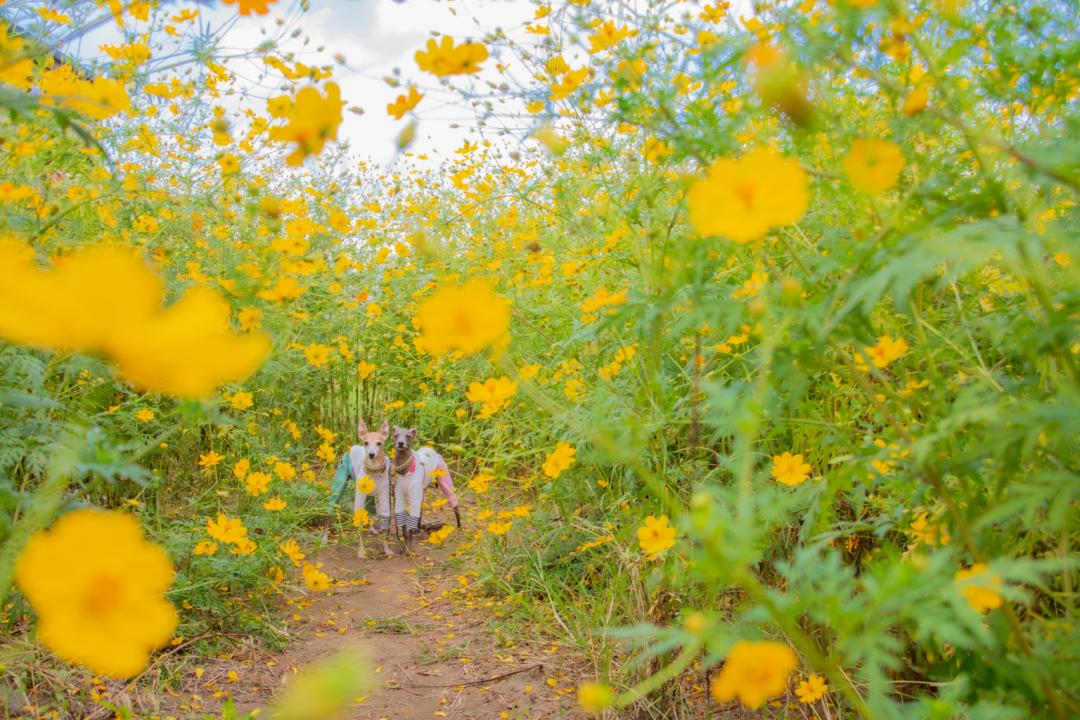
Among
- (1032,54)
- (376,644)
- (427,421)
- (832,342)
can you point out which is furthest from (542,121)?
(427,421)

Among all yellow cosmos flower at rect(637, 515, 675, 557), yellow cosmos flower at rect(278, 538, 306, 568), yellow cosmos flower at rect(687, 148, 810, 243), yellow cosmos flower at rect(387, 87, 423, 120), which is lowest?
yellow cosmos flower at rect(278, 538, 306, 568)

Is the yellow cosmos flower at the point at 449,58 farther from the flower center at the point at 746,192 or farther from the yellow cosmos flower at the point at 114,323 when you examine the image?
the yellow cosmos flower at the point at 114,323

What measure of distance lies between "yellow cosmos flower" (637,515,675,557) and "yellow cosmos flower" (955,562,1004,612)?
2.51 ft

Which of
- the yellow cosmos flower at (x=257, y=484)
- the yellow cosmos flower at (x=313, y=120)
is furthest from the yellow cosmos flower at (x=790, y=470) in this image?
the yellow cosmos flower at (x=257, y=484)

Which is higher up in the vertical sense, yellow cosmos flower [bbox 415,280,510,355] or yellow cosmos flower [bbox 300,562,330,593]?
yellow cosmos flower [bbox 415,280,510,355]

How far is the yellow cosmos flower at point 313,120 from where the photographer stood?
0.84m

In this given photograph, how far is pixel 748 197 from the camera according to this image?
74 centimetres

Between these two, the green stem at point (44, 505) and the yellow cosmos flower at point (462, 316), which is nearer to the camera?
the green stem at point (44, 505)

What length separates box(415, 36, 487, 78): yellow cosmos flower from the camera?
107 centimetres

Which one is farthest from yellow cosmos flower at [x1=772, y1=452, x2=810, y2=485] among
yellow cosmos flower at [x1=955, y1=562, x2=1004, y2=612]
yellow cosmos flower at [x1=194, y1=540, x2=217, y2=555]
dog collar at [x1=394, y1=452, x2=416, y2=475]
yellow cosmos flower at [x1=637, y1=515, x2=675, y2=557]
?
dog collar at [x1=394, y1=452, x2=416, y2=475]

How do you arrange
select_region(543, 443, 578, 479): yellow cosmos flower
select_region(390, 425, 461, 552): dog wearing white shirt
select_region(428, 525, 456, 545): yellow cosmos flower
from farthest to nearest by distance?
select_region(390, 425, 461, 552): dog wearing white shirt < select_region(428, 525, 456, 545): yellow cosmos flower < select_region(543, 443, 578, 479): yellow cosmos flower

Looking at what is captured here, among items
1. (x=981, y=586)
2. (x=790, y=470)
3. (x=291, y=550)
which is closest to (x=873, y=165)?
(x=981, y=586)

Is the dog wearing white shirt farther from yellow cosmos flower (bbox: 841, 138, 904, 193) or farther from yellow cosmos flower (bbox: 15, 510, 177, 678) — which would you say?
yellow cosmos flower (bbox: 15, 510, 177, 678)

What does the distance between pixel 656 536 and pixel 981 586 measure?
42.3 inches
